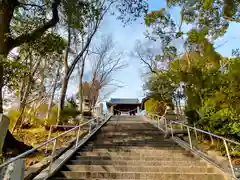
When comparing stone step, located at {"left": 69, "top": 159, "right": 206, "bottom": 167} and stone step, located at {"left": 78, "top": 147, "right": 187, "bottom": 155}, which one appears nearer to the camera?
stone step, located at {"left": 69, "top": 159, "right": 206, "bottom": 167}

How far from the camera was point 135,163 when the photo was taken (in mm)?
4887

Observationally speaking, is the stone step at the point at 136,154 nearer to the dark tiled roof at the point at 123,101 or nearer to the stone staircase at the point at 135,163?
the stone staircase at the point at 135,163

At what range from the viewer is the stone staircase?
4156 millimetres

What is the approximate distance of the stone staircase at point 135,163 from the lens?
4156 millimetres

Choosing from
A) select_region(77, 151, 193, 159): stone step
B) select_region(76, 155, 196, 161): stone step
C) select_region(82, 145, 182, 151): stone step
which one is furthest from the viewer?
select_region(82, 145, 182, 151): stone step

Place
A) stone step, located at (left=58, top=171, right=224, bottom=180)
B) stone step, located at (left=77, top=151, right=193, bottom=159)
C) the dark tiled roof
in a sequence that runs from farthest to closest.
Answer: the dark tiled roof < stone step, located at (left=77, top=151, right=193, bottom=159) < stone step, located at (left=58, top=171, right=224, bottom=180)

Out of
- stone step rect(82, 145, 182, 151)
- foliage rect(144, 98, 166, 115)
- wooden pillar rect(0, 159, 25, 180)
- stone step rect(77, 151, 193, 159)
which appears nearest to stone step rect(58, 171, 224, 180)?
stone step rect(77, 151, 193, 159)

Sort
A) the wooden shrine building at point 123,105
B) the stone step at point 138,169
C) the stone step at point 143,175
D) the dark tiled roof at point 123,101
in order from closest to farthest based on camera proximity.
Result: the stone step at point 143,175 → the stone step at point 138,169 → the wooden shrine building at point 123,105 → the dark tiled roof at point 123,101

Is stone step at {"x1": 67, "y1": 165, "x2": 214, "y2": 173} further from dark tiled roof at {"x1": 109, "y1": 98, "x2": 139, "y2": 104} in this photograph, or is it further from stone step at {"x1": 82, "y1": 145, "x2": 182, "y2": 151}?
dark tiled roof at {"x1": 109, "y1": 98, "x2": 139, "y2": 104}

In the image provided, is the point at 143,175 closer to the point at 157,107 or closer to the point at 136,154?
the point at 136,154

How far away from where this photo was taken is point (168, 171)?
4.46 meters

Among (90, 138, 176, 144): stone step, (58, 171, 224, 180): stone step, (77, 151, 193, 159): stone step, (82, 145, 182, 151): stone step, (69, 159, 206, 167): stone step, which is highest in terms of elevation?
(90, 138, 176, 144): stone step

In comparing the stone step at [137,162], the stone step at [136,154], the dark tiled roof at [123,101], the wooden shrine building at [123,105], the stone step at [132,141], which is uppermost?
the dark tiled roof at [123,101]

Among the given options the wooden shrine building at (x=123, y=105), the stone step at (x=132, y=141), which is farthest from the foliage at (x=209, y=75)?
the wooden shrine building at (x=123, y=105)
